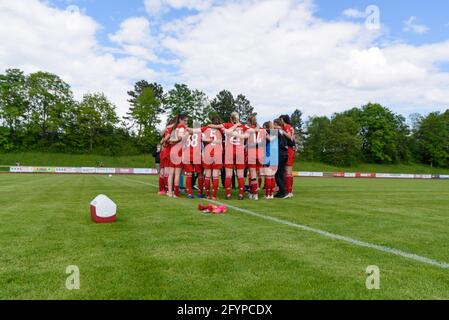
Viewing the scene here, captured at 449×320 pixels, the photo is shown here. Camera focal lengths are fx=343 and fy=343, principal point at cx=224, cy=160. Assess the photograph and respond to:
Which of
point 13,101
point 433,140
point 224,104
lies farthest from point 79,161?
point 433,140

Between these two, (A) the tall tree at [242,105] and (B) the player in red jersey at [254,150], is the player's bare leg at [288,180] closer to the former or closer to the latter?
(B) the player in red jersey at [254,150]

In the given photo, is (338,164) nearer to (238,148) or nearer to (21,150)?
(21,150)

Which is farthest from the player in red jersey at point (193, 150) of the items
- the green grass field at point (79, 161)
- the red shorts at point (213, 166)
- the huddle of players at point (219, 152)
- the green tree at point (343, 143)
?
the green tree at point (343, 143)

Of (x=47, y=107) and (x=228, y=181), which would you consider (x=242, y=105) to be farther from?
(x=228, y=181)

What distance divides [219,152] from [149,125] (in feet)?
214

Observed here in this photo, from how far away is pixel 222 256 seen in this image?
388 cm

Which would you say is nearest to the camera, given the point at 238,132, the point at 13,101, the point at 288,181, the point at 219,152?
the point at 219,152

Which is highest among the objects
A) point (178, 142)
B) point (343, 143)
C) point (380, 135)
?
point (380, 135)

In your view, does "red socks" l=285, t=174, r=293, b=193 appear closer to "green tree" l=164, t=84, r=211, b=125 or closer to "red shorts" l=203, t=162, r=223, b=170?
"red shorts" l=203, t=162, r=223, b=170

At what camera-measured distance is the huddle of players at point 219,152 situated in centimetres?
1003

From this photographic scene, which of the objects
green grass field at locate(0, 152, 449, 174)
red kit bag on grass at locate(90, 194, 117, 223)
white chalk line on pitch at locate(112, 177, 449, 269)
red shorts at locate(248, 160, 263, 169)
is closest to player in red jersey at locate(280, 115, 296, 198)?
red shorts at locate(248, 160, 263, 169)
